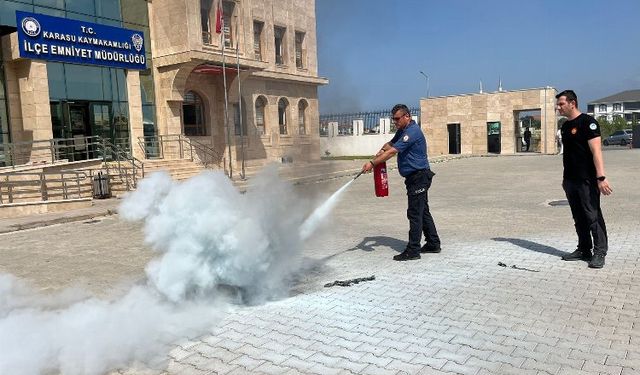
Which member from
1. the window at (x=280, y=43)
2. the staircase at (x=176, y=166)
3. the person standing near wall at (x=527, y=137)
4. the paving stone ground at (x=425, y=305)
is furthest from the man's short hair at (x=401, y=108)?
the person standing near wall at (x=527, y=137)

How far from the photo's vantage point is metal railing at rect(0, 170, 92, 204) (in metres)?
14.8

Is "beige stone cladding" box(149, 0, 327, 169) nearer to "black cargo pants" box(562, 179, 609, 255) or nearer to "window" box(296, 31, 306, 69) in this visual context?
"window" box(296, 31, 306, 69)

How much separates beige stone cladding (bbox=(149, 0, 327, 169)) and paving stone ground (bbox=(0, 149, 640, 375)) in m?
12.4

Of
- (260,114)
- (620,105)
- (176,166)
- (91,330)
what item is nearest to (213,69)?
(260,114)

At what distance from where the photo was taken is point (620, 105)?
115812 millimetres

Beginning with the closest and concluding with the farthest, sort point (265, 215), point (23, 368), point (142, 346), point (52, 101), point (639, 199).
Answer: point (23, 368), point (142, 346), point (265, 215), point (639, 199), point (52, 101)

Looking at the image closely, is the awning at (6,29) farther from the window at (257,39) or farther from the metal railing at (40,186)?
the window at (257,39)

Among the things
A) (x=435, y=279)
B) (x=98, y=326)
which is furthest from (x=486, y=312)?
(x=98, y=326)

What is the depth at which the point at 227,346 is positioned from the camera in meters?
3.90

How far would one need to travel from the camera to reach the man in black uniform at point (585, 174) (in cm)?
570

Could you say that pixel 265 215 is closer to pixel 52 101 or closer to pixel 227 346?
pixel 227 346

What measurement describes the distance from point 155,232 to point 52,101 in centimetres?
1825

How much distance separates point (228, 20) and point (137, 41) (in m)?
6.49

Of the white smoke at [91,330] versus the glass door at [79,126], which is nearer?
the white smoke at [91,330]
